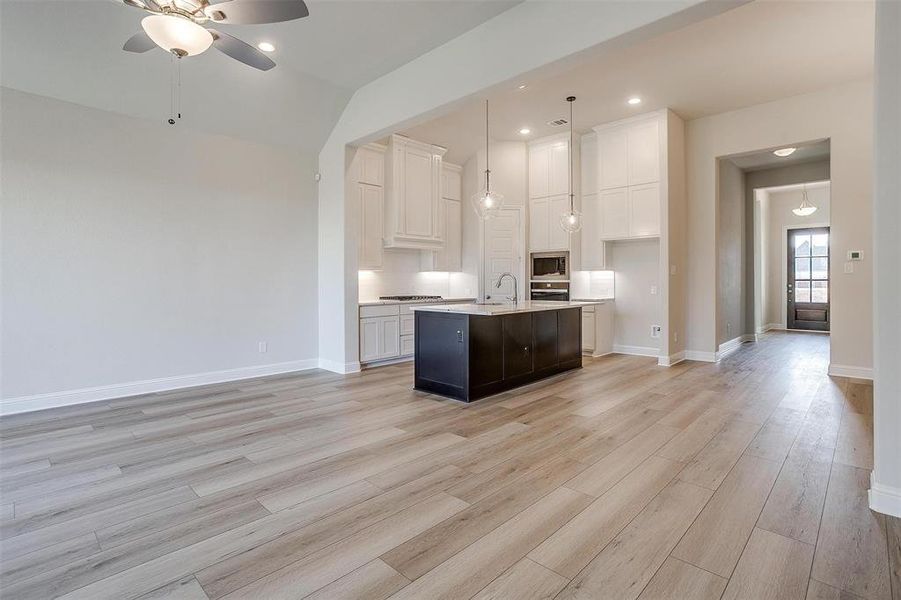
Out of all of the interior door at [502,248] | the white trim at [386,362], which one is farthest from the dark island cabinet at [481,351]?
the interior door at [502,248]

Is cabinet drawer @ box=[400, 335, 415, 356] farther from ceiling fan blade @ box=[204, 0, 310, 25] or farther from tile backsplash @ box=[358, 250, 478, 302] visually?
ceiling fan blade @ box=[204, 0, 310, 25]

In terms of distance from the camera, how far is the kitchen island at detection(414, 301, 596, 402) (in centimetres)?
415

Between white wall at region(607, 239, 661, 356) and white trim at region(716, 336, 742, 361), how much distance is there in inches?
34.7

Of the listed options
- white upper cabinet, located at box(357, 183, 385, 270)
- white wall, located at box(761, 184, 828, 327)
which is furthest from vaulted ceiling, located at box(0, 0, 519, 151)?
white wall, located at box(761, 184, 828, 327)

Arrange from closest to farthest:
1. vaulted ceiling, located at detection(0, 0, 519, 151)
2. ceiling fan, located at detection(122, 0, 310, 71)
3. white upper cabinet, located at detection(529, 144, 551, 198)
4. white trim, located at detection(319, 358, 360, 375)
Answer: ceiling fan, located at detection(122, 0, 310, 71)
vaulted ceiling, located at detection(0, 0, 519, 151)
white trim, located at detection(319, 358, 360, 375)
white upper cabinet, located at detection(529, 144, 551, 198)

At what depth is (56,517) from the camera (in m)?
2.17

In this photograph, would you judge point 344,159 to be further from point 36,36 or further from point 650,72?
point 650,72

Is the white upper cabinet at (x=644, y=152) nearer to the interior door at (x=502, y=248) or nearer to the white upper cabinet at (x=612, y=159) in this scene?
the white upper cabinet at (x=612, y=159)

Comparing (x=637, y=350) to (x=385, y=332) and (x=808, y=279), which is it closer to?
(x=385, y=332)

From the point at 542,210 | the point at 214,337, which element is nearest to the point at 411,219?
the point at 542,210

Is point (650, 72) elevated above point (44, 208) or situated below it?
above

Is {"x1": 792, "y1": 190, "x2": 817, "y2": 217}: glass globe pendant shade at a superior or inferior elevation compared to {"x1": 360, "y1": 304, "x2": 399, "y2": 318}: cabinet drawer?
superior

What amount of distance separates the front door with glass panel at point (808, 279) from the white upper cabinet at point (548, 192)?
6.49 m

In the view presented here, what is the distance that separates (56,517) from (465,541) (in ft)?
6.65
